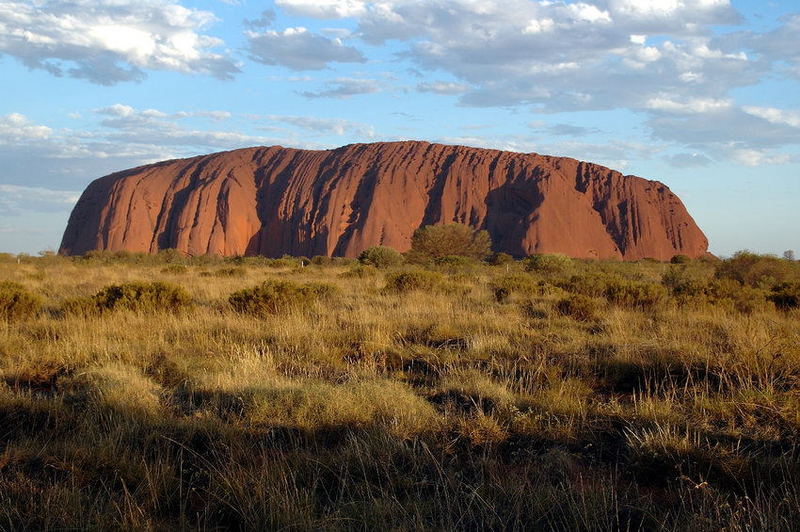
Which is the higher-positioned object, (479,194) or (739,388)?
(479,194)

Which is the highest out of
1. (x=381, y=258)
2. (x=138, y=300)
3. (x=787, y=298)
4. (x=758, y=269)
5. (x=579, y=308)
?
(x=758, y=269)

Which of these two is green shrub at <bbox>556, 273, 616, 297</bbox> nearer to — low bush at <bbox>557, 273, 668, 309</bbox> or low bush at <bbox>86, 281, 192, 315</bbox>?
low bush at <bbox>557, 273, 668, 309</bbox>

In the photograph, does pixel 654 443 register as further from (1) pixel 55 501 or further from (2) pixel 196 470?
(1) pixel 55 501

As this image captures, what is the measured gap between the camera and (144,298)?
9.36 metres

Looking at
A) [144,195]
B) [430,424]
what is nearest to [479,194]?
[144,195]

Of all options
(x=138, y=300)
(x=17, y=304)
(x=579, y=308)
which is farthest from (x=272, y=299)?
(x=579, y=308)

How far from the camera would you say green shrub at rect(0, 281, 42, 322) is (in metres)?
8.62

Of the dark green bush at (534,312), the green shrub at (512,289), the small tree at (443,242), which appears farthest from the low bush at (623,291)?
the small tree at (443,242)

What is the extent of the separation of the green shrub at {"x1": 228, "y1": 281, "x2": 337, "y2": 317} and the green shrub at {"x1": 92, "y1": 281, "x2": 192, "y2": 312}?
897 mm

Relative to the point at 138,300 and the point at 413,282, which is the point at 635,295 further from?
the point at 138,300

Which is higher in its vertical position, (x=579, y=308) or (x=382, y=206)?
(x=382, y=206)

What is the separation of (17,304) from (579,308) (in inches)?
344

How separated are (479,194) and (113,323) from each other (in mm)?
63394

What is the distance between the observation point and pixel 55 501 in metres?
2.76
